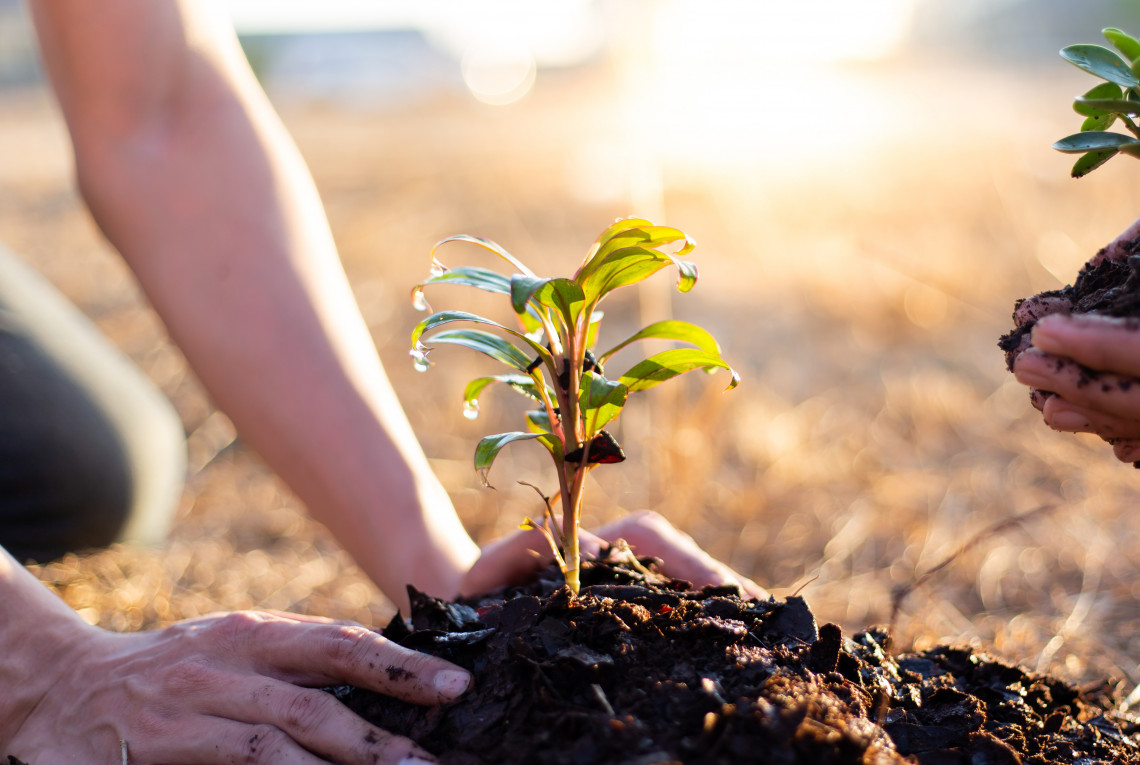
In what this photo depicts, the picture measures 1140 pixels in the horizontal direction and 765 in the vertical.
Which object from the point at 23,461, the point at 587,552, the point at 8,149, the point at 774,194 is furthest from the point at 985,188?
the point at 8,149

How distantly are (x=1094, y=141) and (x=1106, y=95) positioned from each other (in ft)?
0.29

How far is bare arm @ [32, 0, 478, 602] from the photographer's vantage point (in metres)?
1.57

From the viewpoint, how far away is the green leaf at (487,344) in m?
1.12

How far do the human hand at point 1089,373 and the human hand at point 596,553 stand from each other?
662 mm

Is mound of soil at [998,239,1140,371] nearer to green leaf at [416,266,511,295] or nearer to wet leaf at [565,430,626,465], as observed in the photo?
wet leaf at [565,430,626,465]

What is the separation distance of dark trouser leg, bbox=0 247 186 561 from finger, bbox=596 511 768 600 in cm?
174

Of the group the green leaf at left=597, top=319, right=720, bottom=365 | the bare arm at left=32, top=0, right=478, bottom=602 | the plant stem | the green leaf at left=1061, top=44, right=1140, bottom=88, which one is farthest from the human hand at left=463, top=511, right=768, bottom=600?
the green leaf at left=1061, top=44, right=1140, bottom=88

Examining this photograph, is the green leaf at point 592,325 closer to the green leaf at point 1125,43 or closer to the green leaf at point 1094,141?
the green leaf at point 1094,141

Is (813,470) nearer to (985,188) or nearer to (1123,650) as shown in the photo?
(1123,650)

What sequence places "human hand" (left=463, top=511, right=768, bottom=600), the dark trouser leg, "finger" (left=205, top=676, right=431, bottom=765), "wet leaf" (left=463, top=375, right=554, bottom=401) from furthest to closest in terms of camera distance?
the dark trouser leg → "human hand" (left=463, top=511, right=768, bottom=600) → "wet leaf" (left=463, top=375, right=554, bottom=401) → "finger" (left=205, top=676, right=431, bottom=765)

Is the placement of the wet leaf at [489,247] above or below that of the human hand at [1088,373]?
above

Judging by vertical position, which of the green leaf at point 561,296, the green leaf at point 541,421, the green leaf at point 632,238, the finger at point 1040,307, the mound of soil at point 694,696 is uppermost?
the green leaf at point 632,238

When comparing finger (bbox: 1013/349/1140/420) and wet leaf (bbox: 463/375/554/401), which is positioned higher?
wet leaf (bbox: 463/375/554/401)

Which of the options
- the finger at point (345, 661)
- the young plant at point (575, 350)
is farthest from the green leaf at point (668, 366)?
the finger at point (345, 661)
